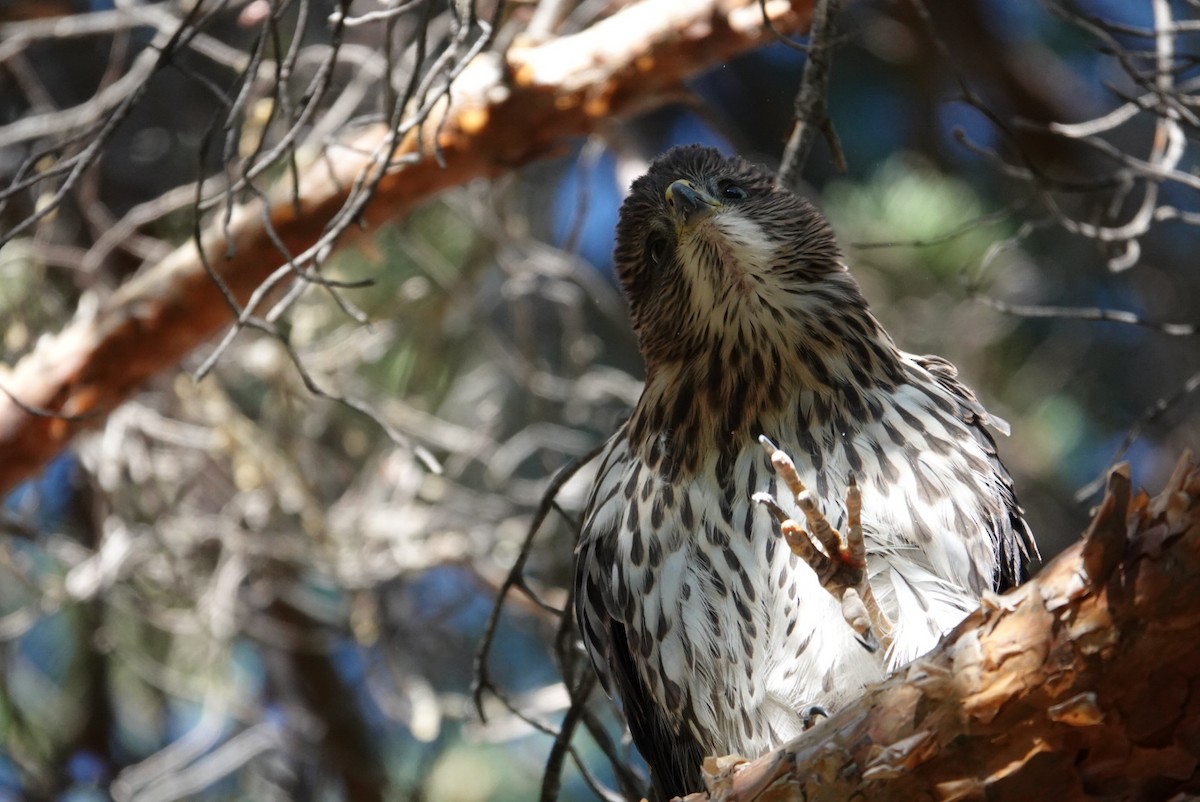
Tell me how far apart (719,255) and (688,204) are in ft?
0.41

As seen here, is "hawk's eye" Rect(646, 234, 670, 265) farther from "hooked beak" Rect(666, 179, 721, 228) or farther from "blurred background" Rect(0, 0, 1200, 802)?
"blurred background" Rect(0, 0, 1200, 802)

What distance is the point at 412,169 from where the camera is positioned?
3.37 metres

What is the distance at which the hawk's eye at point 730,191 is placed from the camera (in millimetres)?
2793

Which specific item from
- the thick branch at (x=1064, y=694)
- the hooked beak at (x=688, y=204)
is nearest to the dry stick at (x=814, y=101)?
the hooked beak at (x=688, y=204)

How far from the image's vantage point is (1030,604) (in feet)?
5.21

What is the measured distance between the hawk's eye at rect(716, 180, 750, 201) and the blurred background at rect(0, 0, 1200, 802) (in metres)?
0.62

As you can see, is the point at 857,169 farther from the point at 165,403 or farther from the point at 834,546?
the point at 834,546

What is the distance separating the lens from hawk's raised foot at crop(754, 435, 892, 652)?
2.02 m

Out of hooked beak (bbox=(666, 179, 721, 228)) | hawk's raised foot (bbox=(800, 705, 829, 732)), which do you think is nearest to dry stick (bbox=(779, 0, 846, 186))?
hooked beak (bbox=(666, 179, 721, 228))

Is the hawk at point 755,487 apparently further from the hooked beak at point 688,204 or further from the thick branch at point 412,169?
the thick branch at point 412,169

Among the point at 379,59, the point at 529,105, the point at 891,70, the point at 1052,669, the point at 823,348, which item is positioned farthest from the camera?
the point at 891,70

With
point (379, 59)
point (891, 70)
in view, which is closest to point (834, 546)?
point (379, 59)

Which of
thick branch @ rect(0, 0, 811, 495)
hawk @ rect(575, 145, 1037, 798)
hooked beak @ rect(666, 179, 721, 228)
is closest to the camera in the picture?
hawk @ rect(575, 145, 1037, 798)

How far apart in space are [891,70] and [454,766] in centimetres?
377
